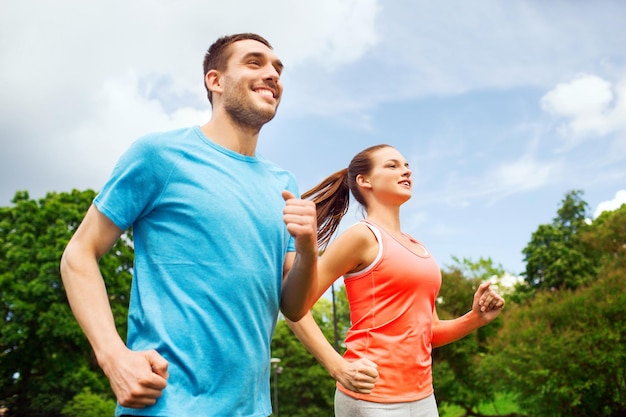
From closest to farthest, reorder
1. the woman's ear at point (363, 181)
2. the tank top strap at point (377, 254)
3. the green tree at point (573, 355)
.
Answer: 1. the tank top strap at point (377, 254)
2. the woman's ear at point (363, 181)
3. the green tree at point (573, 355)

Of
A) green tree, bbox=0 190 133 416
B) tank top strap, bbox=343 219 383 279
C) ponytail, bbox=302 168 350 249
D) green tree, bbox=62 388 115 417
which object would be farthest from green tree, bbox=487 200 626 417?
tank top strap, bbox=343 219 383 279

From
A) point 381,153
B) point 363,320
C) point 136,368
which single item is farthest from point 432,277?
point 136,368

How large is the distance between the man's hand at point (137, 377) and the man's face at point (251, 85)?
3.50ft

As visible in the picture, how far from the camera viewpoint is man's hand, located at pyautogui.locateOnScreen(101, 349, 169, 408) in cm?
190

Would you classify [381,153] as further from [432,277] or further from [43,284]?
[43,284]

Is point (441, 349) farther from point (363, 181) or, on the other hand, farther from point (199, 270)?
point (199, 270)

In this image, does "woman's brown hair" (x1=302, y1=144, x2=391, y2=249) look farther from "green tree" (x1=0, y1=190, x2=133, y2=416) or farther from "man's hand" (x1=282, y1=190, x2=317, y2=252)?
"green tree" (x1=0, y1=190, x2=133, y2=416)

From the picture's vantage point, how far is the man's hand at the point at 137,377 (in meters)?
1.90

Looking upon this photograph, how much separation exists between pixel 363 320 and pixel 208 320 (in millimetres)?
1885

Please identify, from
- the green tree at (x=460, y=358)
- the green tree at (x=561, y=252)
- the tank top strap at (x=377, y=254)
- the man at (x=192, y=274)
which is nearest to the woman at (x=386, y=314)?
the tank top strap at (x=377, y=254)

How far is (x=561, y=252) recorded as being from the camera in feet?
127

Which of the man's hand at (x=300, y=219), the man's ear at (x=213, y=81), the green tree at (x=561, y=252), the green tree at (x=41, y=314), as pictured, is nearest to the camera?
the man's hand at (x=300, y=219)

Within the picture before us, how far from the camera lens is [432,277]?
3961 mm

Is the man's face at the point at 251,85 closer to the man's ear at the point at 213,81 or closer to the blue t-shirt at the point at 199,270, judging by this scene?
the man's ear at the point at 213,81
